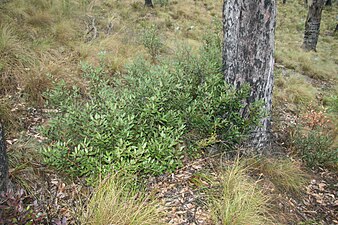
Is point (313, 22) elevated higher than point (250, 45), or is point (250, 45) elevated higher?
point (250, 45)

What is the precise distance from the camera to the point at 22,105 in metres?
3.71

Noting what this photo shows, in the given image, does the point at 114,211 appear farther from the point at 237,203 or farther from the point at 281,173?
the point at 281,173

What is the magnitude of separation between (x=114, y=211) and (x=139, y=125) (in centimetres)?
85

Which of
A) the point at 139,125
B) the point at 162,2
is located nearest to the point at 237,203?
the point at 139,125

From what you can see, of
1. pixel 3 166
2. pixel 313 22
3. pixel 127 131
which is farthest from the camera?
pixel 313 22

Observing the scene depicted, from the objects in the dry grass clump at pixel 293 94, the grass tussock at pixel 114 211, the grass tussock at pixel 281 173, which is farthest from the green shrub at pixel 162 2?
the grass tussock at pixel 114 211

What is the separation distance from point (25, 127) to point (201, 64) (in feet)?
7.91

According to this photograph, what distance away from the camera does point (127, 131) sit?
2.39 m

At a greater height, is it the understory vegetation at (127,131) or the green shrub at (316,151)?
the understory vegetation at (127,131)

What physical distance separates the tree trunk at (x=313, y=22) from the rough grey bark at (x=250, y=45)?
27.4 feet

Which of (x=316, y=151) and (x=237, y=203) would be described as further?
(x=316, y=151)

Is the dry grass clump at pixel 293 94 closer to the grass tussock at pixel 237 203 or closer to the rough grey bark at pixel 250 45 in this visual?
the rough grey bark at pixel 250 45

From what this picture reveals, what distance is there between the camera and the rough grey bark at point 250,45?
2859 mm

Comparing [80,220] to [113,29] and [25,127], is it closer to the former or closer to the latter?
[25,127]
